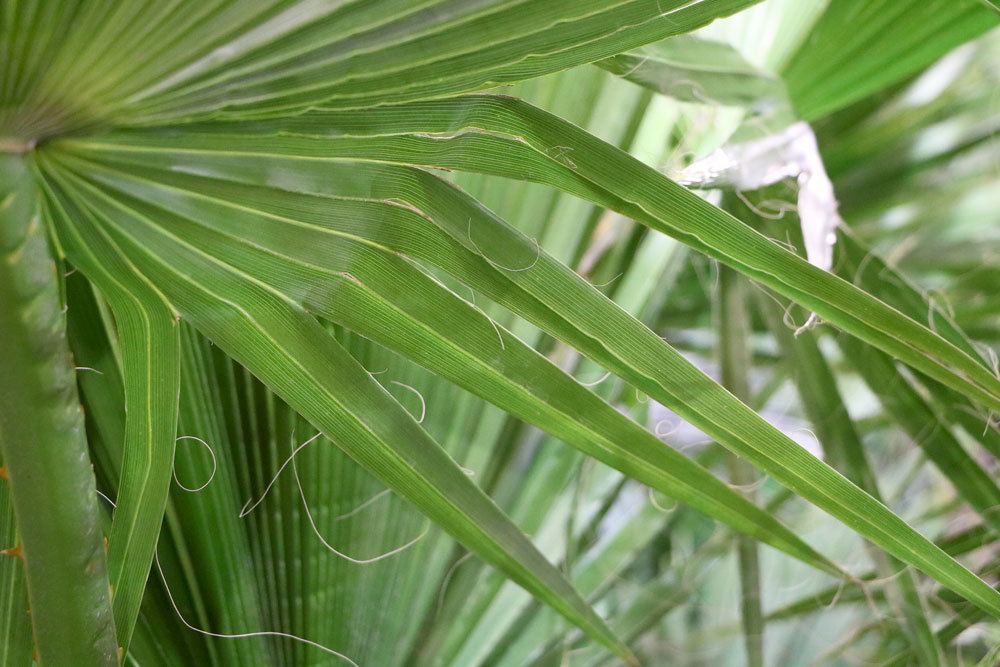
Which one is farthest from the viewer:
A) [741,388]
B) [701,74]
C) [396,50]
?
[741,388]

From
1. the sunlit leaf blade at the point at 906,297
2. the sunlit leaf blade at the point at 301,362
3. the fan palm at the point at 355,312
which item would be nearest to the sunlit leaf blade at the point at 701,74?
the fan palm at the point at 355,312

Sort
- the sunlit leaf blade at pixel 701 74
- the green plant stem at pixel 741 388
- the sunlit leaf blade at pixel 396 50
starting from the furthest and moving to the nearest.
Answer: the green plant stem at pixel 741 388
the sunlit leaf blade at pixel 701 74
the sunlit leaf blade at pixel 396 50

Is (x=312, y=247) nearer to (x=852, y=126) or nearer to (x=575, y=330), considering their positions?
(x=575, y=330)

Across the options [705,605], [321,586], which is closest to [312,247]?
[321,586]

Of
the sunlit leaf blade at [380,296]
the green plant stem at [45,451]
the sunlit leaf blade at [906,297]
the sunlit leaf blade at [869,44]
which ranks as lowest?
the green plant stem at [45,451]

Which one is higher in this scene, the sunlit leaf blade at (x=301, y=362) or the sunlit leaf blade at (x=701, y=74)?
the sunlit leaf blade at (x=701, y=74)

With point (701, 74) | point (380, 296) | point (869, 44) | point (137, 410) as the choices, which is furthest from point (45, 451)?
point (869, 44)

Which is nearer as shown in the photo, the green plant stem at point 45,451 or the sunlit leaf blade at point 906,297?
the green plant stem at point 45,451

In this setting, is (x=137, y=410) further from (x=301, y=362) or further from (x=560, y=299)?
(x=560, y=299)

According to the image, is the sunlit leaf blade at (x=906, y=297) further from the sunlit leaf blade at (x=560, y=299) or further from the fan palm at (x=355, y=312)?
the sunlit leaf blade at (x=560, y=299)
